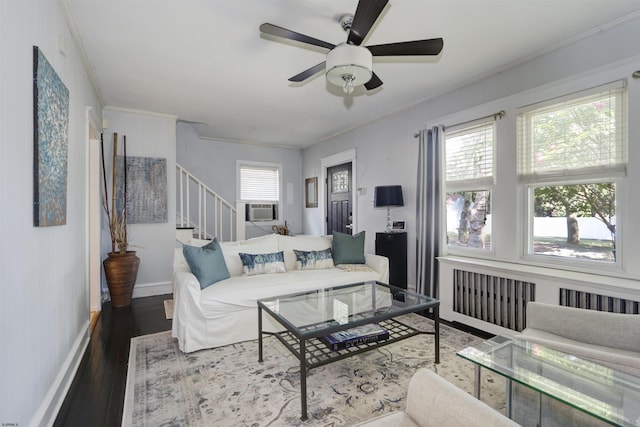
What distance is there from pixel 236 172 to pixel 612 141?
18.1ft

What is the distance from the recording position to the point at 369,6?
1.66m

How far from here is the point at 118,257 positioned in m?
3.70

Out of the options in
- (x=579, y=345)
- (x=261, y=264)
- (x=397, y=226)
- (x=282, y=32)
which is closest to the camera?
(x=579, y=345)

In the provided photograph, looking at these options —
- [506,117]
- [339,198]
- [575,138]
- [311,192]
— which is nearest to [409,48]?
[506,117]

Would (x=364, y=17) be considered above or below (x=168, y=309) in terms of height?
above

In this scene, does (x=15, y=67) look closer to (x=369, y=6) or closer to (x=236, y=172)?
(x=369, y=6)

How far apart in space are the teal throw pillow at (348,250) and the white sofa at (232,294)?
0.20 m

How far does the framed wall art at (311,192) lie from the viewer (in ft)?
20.9

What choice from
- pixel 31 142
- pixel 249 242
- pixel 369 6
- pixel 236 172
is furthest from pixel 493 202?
pixel 236 172

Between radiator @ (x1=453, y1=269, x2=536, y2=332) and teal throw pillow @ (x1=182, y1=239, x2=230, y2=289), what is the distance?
248 centimetres

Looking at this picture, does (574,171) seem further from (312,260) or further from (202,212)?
(202,212)

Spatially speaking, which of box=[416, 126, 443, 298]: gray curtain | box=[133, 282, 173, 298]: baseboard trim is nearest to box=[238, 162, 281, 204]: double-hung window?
box=[133, 282, 173, 298]: baseboard trim

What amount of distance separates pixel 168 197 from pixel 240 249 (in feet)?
5.84

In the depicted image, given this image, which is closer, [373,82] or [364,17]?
[364,17]
